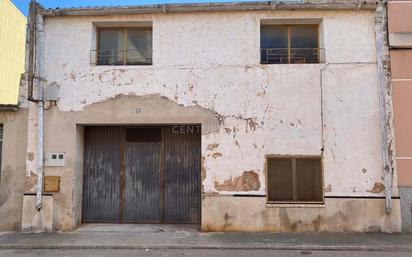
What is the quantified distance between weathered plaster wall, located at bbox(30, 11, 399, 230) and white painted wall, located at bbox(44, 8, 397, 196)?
3 cm

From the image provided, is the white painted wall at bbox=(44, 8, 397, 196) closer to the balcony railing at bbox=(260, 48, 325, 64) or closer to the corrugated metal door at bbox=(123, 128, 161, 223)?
the balcony railing at bbox=(260, 48, 325, 64)

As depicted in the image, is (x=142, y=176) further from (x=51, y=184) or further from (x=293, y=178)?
(x=293, y=178)

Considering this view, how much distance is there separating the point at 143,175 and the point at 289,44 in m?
5.27

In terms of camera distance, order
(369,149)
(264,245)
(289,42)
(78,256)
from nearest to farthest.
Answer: (78,256), (264,245), (369,149), (289,42)

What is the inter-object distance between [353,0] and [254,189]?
225 inches

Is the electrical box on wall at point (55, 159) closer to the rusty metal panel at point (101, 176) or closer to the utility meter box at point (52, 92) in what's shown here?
the rusty metal panel at point (101, 176)

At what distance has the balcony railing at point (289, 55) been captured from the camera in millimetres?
10188

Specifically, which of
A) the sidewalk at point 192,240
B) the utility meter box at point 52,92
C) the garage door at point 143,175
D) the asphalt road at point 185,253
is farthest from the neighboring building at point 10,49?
the asphalt road at point 185,253

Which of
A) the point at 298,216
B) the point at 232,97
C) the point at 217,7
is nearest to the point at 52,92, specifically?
the point at 232,97

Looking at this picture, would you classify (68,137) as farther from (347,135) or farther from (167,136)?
(347,135)

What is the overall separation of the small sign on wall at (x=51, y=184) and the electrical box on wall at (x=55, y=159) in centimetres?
34

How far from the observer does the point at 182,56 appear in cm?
1003

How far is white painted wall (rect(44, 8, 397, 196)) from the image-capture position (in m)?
9.65

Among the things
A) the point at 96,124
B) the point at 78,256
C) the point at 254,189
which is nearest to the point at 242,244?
the point at 254,189
